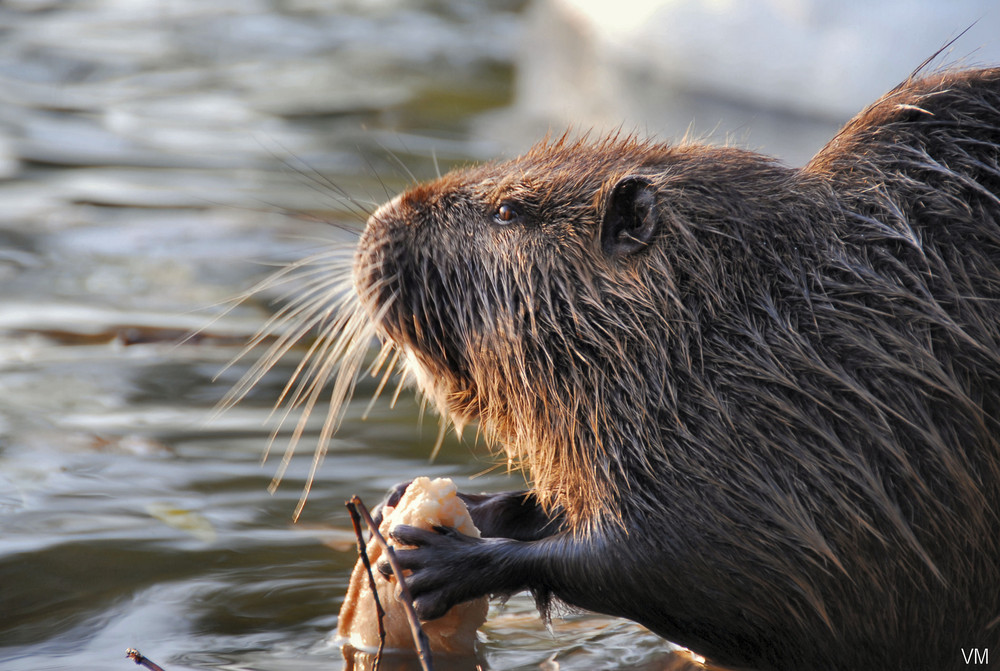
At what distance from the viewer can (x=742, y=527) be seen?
2.44m

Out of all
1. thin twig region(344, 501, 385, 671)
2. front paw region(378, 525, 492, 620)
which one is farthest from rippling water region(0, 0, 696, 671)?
front paw region(378, 525, 492, 620)

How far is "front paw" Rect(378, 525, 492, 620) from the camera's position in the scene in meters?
2.57

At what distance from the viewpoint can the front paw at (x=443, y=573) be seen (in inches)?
101

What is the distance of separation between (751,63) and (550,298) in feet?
15.4

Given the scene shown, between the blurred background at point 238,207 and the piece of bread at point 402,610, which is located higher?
the blurred background at point 238,207

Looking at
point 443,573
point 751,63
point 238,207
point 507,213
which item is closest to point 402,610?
point 443,573

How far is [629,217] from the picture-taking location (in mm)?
2699

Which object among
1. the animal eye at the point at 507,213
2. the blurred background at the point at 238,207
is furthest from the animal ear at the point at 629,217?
the blurred background at the point at 238,207

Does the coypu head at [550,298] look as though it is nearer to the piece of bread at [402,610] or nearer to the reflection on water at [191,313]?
the piece of bread at [402,610]

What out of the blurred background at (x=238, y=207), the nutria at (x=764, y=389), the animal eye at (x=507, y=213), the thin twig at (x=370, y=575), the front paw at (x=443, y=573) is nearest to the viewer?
the thin twig at (x=370, y=575)

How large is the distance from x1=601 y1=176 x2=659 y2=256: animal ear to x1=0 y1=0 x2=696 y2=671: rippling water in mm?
887

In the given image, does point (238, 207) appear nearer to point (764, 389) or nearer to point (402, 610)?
point (402, 610)

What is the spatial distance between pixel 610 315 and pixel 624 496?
0.37m

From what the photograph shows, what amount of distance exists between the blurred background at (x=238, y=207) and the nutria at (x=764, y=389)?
400 millimetres
